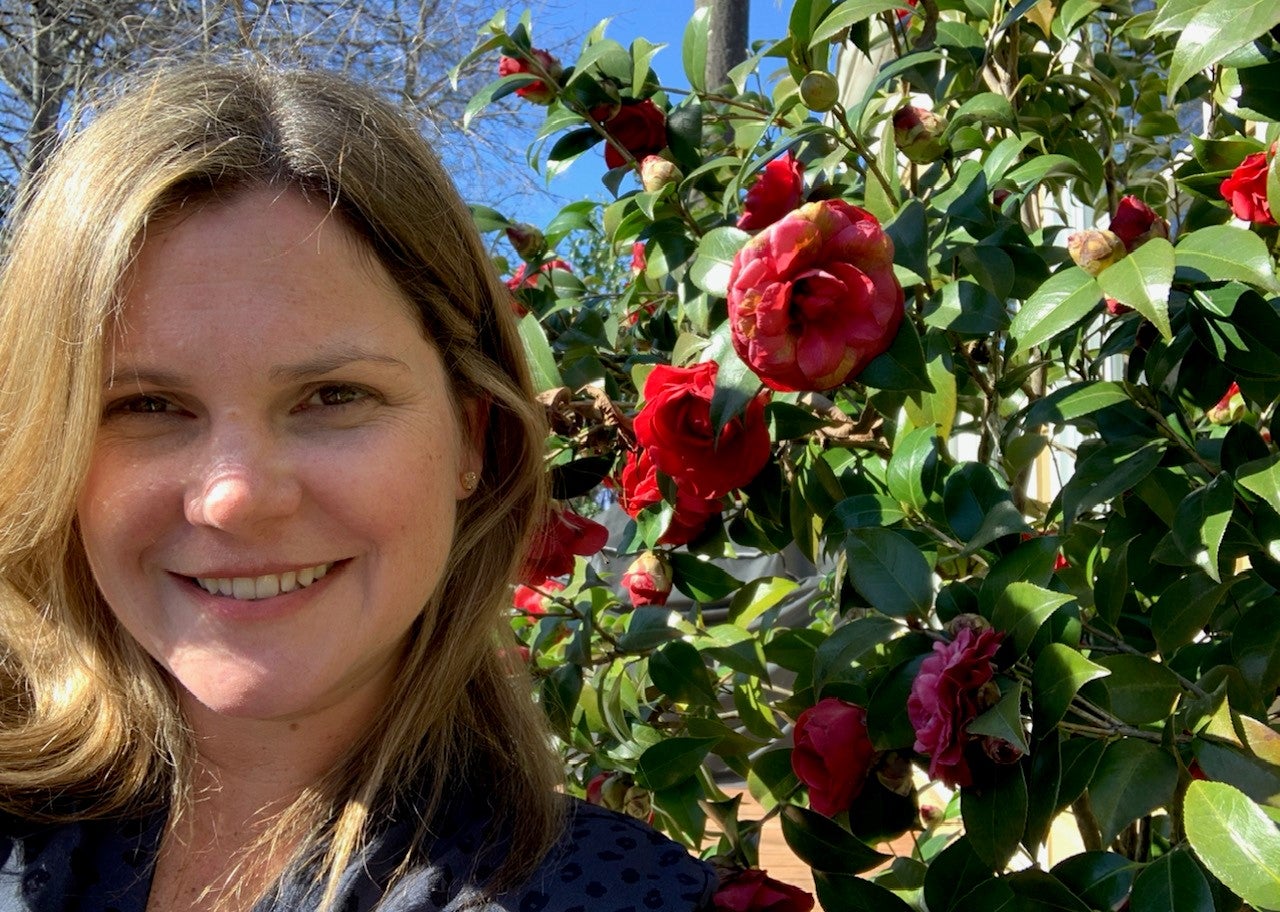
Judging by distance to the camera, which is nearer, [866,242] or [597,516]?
[866,242]

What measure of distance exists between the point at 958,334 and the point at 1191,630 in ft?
1.12

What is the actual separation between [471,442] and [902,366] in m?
0.45

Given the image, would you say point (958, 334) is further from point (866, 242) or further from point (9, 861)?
point (9, 861)

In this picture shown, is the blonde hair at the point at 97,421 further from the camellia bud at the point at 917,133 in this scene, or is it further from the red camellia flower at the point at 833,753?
the camellia bud at the point at 917,133

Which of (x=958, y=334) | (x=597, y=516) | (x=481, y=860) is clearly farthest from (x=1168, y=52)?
(x=597, y=516)

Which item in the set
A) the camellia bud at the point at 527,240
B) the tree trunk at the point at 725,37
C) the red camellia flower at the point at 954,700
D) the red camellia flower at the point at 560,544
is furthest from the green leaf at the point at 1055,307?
the tree trunk at the point at 725,37

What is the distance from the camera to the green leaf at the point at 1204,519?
3.44ft

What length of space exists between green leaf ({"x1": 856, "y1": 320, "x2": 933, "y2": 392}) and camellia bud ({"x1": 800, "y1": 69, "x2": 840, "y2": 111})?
12.2 inches

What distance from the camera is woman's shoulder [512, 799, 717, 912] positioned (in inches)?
45.9

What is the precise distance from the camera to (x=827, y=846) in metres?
1.15

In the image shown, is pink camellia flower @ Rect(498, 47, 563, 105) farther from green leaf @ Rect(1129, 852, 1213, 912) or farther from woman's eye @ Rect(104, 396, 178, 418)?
green leaf @ Rect(1129, 852, 1213, 912)

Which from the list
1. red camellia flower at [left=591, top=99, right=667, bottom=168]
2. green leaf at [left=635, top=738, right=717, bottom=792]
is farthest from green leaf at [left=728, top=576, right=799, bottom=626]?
red camellia flower at [left=591, top=99, right=667, bottom=168]

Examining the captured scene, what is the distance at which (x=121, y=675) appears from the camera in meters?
1.35

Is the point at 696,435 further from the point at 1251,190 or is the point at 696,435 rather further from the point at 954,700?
the point at 1251,190
